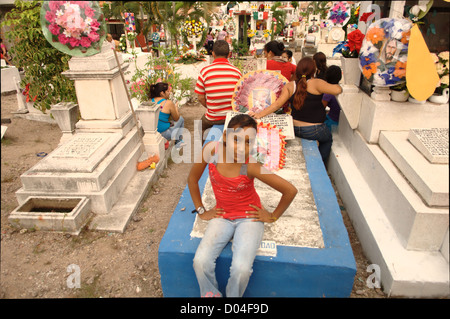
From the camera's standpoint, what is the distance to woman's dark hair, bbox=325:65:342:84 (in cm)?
448

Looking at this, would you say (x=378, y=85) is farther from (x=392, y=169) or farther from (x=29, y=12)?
(x=29, y=12)

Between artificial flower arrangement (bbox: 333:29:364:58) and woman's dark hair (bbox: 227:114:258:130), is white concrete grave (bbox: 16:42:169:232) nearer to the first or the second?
woman's dark hair (bbox: 227:114:258:130)

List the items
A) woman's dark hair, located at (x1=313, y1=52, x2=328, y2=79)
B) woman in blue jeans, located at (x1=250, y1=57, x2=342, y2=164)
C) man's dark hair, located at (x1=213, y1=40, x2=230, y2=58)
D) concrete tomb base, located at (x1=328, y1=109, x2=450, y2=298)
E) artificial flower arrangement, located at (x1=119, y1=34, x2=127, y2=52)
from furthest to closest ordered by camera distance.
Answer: artificial flower arrangement, located at (x1=119, y1=34, x2=127, y2=52) < woman's dark hair, located at (x1=313, y1=52, x2=328, y2=79) < man's dark hair, located at (x1=213, y1=40, x2=230, y2=58) < woman in blue jeans, located at (x1=250, y1=57, x2=342, y2=164) < concrete tomb base, located at (x1=328, y1=109, x2=450, y2=298)

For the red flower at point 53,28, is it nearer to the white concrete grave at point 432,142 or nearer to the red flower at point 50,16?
the red flower at point 50,16

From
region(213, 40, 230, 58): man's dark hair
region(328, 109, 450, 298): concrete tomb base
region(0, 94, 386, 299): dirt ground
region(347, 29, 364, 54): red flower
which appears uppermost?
region(347, 29, 364, 54): red flower

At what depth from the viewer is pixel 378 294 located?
2.77m

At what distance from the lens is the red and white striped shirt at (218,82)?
4492 millimetres

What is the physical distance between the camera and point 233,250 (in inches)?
92.8

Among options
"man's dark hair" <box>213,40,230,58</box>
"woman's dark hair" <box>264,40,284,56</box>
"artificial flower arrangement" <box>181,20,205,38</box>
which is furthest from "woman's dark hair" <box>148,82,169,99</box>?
"artificial flower arrangement" <box>181,20,205,38</box>

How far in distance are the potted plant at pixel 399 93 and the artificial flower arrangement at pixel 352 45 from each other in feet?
2.85

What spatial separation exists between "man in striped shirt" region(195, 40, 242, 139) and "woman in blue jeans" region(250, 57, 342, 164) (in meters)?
0.55

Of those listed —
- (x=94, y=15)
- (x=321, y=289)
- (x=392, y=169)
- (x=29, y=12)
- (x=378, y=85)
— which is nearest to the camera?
(x=321, y=289)

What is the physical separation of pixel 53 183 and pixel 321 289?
3.12 metres
